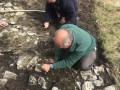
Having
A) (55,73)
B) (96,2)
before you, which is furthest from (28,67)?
(96,2)

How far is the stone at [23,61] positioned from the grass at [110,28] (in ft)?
3.45

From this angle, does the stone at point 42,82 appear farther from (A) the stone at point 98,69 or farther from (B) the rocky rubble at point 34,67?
(A) the stone at point 98,69

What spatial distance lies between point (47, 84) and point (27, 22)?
128cm

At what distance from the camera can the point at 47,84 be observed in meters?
3.57

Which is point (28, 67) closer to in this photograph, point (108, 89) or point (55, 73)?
point (55, 73)

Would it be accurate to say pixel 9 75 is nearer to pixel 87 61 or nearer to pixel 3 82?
pixel 3 82

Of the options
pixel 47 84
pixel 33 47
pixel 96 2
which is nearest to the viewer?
pixel 47 84

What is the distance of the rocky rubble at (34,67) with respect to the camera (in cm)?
359

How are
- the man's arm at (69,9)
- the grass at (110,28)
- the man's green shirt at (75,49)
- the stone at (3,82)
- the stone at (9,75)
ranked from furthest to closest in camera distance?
the man's arm at (69,9)
the grass at (110,28)
the stone at (9,75)
the stone at (3,82)
the man's green shirt at (75,49)

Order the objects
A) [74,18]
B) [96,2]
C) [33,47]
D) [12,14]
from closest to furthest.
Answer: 1. [33,47]
2. [74,18]
3. [12,14]
4. [96,2]

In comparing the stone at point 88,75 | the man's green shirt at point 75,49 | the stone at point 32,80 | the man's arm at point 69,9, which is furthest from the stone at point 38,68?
the man's arm at point 69,9

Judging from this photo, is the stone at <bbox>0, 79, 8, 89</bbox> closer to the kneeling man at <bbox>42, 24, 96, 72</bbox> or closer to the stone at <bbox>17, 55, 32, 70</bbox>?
the stone at <bbox>17, 55, 32, 70</bbox>

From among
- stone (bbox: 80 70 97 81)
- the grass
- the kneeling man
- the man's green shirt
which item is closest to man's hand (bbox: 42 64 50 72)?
the kneeling man

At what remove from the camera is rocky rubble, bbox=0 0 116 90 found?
3.59 meters
